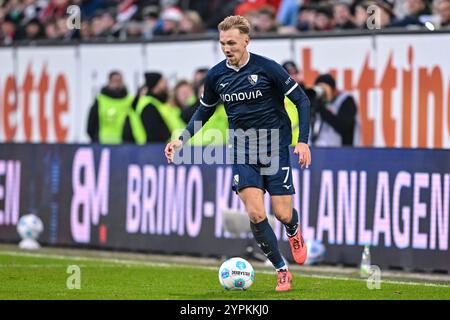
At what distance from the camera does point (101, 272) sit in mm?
14914

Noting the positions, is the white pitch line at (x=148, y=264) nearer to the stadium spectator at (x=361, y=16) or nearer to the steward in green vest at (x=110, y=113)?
the steward in green vest at (x=110, y=113)

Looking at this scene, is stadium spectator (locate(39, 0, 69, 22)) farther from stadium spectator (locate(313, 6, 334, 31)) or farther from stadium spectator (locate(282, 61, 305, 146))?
stadium spectator (locate(282, 61, 305, 146))

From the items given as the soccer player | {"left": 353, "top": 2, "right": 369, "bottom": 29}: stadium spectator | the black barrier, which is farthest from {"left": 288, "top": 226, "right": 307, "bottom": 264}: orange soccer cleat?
{"left": 353, "top": 2, "right": 369, "bottom": 29}: stadium spectator

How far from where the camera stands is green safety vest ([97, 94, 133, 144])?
19875mm

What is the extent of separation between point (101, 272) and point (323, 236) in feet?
10.7

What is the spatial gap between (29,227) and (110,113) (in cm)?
223

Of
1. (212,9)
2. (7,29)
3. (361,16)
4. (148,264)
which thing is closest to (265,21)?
(361,16)

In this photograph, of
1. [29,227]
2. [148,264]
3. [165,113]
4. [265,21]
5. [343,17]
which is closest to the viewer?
[148,264]

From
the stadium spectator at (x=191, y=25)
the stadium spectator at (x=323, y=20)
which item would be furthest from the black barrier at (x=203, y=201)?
the stadium spectator at (x=323, y=20)

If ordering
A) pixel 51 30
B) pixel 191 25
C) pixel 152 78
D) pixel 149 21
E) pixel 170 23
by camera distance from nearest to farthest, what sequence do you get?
pixel 152 78
pixel 191 25
pixel 170 23
pixel 149 21
pixel 51 30

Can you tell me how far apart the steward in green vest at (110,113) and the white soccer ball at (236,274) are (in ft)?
24.8

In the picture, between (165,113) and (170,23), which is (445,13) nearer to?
(165,113)

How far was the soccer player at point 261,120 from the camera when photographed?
12352mm

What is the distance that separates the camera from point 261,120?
12484mm
